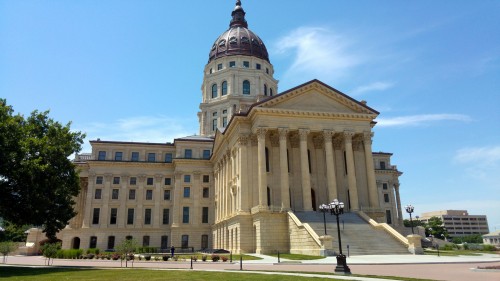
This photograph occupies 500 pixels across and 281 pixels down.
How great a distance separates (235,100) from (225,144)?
22.2 metres

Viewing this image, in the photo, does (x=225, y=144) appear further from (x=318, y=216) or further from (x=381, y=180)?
(x=381, y=180)

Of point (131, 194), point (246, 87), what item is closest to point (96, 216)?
point (131, 194)

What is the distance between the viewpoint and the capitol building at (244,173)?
4534 centimetres

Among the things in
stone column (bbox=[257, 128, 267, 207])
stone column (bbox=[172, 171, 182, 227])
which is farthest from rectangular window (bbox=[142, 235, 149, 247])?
stone column (bbox=[257, 128, 267, 207])

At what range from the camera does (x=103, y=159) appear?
69500 millimetres

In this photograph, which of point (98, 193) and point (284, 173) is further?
point (98, 193)

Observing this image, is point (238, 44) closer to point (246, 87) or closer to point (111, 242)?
point (246, 87)

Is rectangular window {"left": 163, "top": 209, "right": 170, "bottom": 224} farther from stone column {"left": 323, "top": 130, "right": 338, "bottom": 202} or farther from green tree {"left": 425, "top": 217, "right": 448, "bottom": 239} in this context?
green tree {"left": 425, "top": 217, "right": 448, "bottom": 239}

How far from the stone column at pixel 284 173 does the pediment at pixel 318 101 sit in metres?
3.43

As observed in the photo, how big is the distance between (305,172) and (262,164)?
5.50 meters

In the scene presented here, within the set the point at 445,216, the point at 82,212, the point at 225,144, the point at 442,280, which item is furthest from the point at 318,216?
the point at 445,216

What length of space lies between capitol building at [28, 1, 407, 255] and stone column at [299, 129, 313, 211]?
126 millimetres

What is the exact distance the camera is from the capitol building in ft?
149

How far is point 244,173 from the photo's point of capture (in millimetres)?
46844
